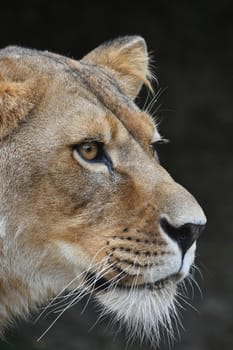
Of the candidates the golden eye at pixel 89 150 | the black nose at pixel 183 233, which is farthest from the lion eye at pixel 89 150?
the black nose at pixel 183 233

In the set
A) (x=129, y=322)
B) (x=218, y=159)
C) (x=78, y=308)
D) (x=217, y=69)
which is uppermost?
(x=129, y=322)

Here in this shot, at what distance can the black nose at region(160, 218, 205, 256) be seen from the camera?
3.43 metres

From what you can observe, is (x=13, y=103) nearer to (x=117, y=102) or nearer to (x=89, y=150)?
(x=89, y=150)

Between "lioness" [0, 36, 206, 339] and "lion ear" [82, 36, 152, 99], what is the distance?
712 mm

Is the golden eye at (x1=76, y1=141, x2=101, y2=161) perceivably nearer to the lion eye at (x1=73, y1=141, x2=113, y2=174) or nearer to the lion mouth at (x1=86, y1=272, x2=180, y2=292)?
the lion eye at (x1=73, y1=141, x2=113, y2=174)

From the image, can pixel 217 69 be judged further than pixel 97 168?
Yes

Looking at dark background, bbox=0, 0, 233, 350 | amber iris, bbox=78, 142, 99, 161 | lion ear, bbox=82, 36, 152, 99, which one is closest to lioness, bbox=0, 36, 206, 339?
amber iris, bbox=78, 142, 99, 161

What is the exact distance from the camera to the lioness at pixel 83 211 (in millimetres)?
3488

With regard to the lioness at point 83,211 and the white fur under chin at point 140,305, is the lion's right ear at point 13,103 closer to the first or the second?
the lioness at point 83,211

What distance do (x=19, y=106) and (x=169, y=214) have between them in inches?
29.5

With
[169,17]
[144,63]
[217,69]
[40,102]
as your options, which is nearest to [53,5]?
[169,17]

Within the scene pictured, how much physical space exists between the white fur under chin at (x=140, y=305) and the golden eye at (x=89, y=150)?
548 millimetres

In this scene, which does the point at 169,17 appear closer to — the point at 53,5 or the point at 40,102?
the point at 53,5

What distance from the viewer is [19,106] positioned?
3.60 metres
